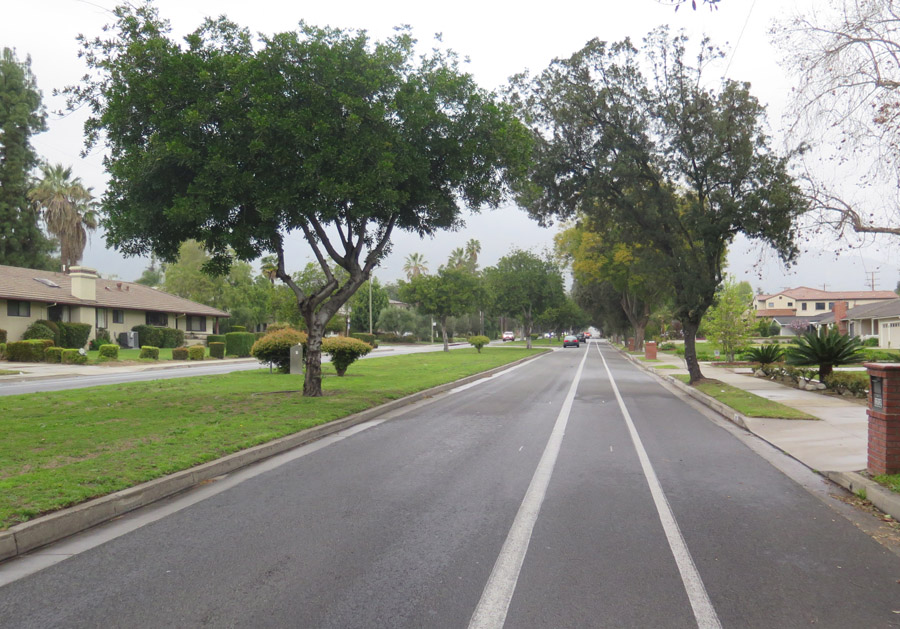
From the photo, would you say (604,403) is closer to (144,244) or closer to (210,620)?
(144,244)

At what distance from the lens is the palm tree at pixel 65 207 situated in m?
46.1

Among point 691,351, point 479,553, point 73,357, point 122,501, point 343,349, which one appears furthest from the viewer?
point 73,357

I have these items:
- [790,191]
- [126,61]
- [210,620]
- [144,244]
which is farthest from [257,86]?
[790,191]

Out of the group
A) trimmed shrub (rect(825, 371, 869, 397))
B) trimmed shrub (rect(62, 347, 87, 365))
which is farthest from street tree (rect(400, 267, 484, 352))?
trimmed shrub (rect(825, 371, 869, 397))

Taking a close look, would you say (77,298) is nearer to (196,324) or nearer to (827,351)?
(196,324)

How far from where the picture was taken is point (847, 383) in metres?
15.8

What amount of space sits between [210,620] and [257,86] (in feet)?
33.6

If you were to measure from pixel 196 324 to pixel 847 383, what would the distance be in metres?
47.0

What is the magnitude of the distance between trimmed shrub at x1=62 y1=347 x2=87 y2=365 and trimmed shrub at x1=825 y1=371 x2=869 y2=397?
29.7 m

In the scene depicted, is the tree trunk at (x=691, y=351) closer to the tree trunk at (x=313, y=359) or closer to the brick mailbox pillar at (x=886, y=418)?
the tree trunk at (x=313, y=359)

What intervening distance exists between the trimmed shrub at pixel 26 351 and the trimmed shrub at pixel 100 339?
8.65 meters

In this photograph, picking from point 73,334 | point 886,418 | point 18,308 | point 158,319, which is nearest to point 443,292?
point 158,319

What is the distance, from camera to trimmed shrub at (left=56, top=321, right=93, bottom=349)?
3461cm

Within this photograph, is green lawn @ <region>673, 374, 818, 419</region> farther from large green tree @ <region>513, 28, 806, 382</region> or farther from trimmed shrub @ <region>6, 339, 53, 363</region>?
trimmed shrub @ <region>6, 339, 53, 363</region>
